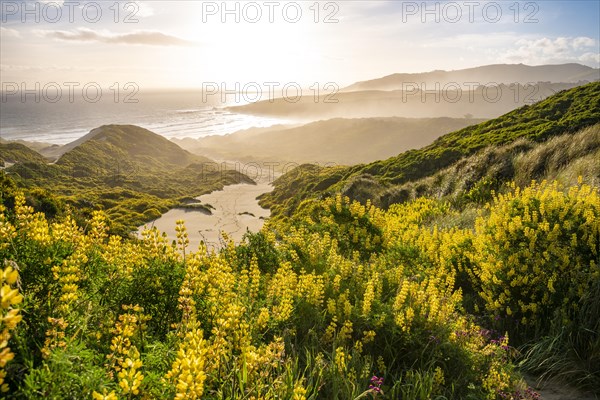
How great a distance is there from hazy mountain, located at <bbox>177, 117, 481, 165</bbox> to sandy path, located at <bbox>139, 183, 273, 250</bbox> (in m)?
45.2

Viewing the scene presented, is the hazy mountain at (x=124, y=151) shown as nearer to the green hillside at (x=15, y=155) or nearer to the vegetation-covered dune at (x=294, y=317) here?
the green hillside at (x=15, y=155)

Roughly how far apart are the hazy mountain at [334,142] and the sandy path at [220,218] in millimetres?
45196

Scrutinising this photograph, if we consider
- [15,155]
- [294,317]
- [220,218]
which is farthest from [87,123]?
[294,317]

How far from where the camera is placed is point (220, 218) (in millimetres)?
33438

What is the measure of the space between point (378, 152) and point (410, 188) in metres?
83.3

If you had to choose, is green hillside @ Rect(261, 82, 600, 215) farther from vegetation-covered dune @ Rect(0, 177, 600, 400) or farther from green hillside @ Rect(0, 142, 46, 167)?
green hillside @ Rect(0, 142, 46, 167)

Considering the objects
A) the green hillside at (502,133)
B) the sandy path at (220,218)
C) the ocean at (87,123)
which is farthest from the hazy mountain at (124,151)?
the green hillside at (502,133)

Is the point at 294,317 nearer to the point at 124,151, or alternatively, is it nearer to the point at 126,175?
the point at 126,175

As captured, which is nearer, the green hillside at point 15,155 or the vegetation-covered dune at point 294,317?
the vegetation-covered dune at point 294,317

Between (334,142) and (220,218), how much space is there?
277ft

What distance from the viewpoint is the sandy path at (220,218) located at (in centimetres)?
2591

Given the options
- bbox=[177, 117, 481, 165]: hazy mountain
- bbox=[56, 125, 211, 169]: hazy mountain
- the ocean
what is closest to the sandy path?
bbox=[56, 125, 211, 169]: hazy mountain

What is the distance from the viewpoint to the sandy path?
2591 cm

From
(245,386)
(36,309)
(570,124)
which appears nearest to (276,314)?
(245,386)
